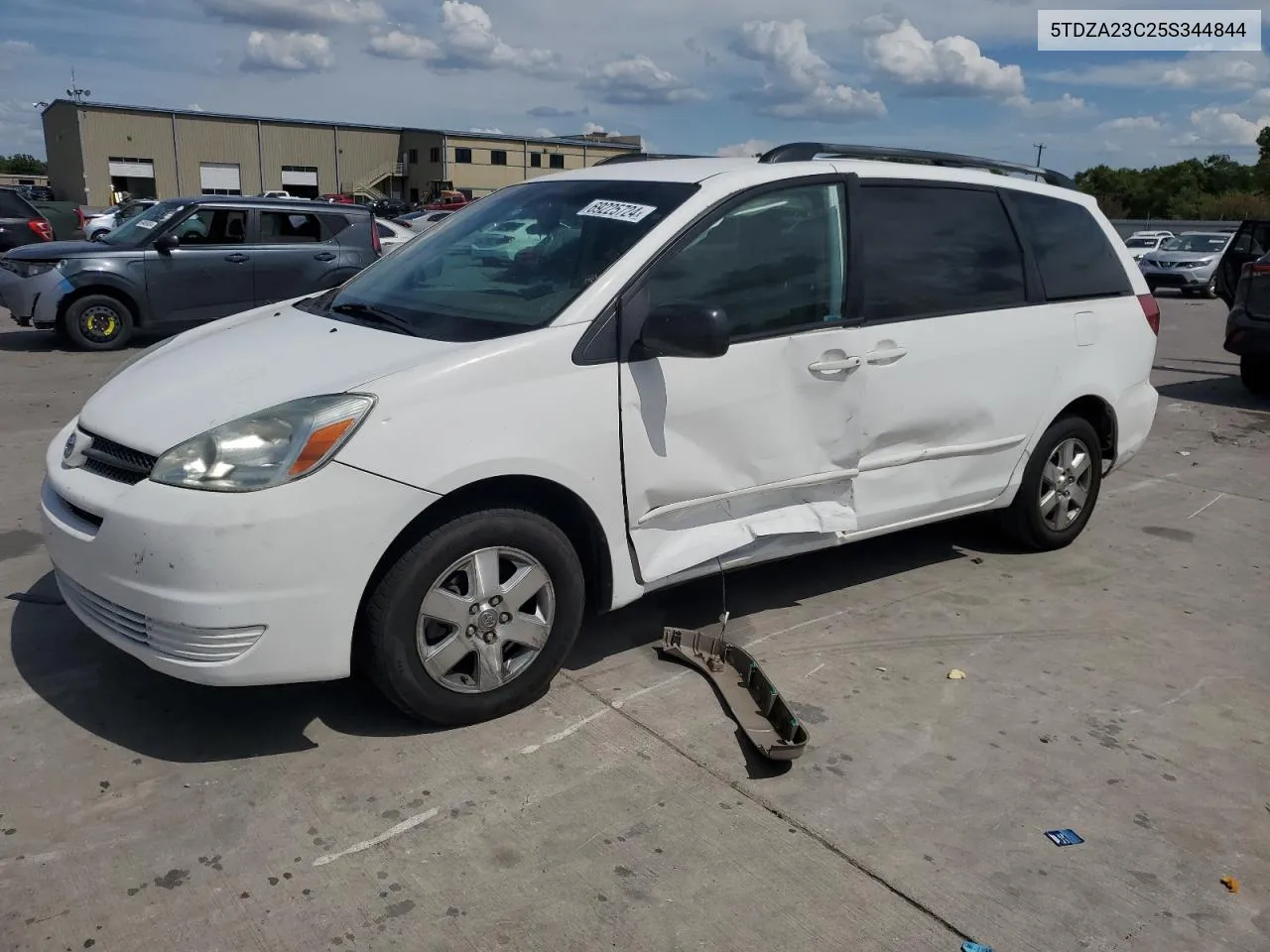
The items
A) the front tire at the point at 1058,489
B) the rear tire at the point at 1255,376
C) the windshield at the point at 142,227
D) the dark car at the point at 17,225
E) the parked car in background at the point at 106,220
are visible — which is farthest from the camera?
the parked car in background at the point at 106,220

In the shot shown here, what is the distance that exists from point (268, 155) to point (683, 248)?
74.1 m

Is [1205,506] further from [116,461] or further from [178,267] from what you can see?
[178,267]

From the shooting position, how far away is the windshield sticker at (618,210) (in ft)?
12.6

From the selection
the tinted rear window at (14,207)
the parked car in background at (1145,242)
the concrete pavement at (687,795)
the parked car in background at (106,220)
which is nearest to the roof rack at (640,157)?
the concrete pavement at (687,795)

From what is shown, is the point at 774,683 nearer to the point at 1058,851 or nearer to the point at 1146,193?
the point at 1058,851

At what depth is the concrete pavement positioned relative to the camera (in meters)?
2.65

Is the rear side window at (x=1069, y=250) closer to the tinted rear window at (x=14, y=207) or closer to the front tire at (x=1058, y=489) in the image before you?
the front tire at (x=1058, y=489)

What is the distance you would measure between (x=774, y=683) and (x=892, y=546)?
1.90 m

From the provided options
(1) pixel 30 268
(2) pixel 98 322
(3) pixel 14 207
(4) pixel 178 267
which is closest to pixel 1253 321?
(4) pixel 178 267

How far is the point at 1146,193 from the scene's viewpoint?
67.8 metres

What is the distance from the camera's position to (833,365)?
4.11m

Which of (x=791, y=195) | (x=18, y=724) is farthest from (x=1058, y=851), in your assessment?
(x=18, y=724)

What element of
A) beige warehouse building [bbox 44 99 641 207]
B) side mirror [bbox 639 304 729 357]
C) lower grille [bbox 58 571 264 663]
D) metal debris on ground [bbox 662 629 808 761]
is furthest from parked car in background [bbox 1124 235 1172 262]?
beige warehouse building [bbox 44 99 641 207]

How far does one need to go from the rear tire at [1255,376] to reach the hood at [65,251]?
1142 cm
